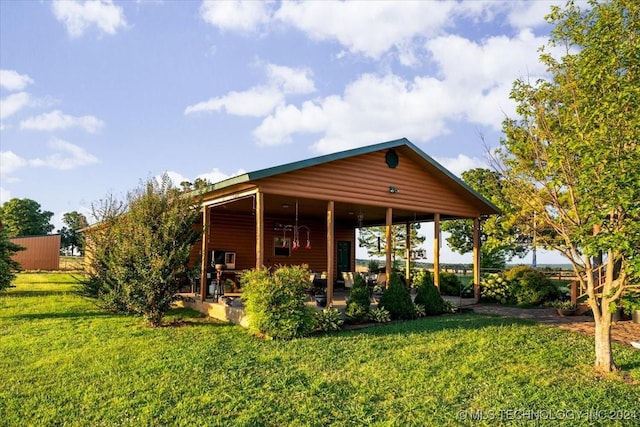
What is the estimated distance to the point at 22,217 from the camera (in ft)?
171

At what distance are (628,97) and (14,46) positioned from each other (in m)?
13.6

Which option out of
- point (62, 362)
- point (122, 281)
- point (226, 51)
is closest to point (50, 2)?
point (226, 51)

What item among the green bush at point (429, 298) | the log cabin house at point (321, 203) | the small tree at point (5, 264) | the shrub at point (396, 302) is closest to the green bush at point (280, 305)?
the log cabin house at point (321, 203)

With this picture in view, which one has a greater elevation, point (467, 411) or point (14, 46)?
point (14, 46)

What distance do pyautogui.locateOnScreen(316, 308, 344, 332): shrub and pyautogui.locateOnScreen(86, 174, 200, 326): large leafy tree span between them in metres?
3.22

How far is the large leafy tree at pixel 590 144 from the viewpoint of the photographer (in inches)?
219

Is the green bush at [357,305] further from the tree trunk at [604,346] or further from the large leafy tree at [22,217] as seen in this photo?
the large leafy tree at [22,217]

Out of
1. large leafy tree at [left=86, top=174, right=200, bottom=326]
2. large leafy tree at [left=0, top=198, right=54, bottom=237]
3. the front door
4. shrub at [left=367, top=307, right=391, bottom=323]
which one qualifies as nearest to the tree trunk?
shrub at [left=367, top=307, right=391, bottom=323]

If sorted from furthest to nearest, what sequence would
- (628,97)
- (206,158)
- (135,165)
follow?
(135,165) < (206,158) < (628,97)

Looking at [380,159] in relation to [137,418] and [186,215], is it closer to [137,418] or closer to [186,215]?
[186,215]

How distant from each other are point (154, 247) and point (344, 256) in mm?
11481

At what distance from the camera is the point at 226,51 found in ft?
38.5

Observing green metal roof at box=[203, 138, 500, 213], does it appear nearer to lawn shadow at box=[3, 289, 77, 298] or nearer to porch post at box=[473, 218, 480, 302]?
porch post at box=[473, 218, 480, 302]

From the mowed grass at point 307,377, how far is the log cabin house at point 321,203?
2.60m
